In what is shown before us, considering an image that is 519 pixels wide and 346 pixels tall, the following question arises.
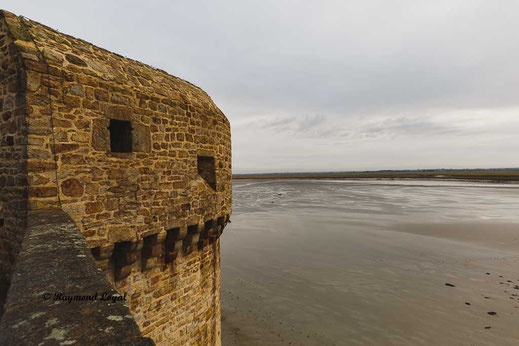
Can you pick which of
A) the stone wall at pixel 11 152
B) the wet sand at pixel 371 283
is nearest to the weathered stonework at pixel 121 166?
the stone wall at pixel 11 152

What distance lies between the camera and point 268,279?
14062mm

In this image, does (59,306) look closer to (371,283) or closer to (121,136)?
(121,136)

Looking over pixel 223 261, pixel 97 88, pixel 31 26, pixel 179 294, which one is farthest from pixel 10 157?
pixel 223 261

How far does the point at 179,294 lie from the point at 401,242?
1929cm

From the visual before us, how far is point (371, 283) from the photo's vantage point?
44.4 ft

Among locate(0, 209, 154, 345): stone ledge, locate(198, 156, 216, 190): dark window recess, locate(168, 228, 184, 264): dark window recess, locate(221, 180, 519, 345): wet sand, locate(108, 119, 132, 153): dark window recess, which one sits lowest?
locate(221, 180, 519, 345): wet sand

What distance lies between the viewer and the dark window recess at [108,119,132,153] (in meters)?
4.62

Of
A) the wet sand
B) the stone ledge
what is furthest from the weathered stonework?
the wet sand

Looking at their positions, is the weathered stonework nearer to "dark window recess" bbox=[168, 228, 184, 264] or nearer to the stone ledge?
"dark window recess" bbox=[168, 228, 184, 264]

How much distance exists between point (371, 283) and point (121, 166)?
520 inches

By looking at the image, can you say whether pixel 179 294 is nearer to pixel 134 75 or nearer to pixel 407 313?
pixel 134 75

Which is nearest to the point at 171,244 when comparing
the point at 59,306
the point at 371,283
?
the point at 59,306

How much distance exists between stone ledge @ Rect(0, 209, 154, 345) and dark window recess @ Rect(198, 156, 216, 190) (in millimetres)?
3656

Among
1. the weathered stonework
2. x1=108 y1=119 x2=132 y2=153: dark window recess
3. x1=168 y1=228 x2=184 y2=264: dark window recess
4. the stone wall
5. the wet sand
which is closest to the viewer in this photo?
the stone wall
